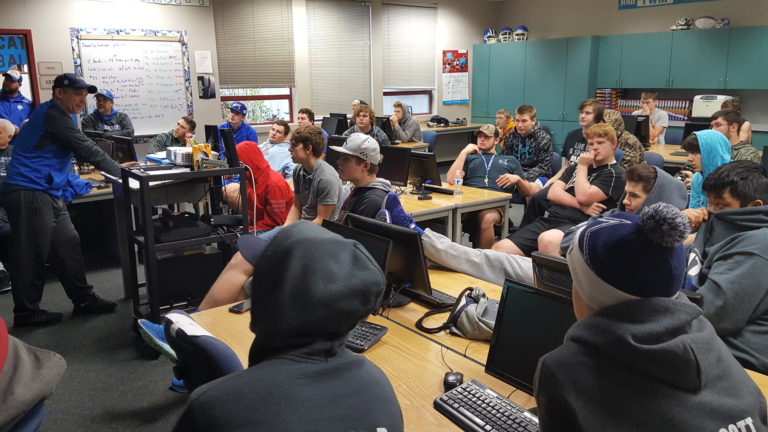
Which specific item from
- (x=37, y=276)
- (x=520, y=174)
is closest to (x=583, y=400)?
(x=37, y=276)

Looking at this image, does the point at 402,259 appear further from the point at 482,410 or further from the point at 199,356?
the point at 199,356

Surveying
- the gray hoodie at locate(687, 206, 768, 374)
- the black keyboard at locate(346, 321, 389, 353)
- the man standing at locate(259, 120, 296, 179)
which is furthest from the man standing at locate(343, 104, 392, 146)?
the gray hoodie at locate(687, 206, 768, 374)

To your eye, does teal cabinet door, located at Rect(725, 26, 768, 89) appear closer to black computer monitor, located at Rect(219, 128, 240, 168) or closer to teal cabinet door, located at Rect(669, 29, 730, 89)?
teal cabinet door, located at Rect(669, 29, 730, 89)

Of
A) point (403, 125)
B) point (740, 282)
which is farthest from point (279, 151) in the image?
point (740, 282)

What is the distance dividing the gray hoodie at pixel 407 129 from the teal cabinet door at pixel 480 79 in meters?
3.39

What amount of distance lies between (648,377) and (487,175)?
163 inches

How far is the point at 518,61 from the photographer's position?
10.2 metres

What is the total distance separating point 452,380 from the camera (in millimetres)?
1690

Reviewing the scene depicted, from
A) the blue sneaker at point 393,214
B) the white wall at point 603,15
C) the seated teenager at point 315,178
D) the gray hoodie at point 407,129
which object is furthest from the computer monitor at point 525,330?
the white wall at point 603,15

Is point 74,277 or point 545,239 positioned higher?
point 545,239

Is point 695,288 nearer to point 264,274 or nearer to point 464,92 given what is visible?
point 264,274

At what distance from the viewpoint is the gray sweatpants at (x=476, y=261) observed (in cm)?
256

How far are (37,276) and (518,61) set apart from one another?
337 inches

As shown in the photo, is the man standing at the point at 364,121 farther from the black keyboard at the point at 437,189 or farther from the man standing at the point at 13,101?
the man standing at the point at 13,101
